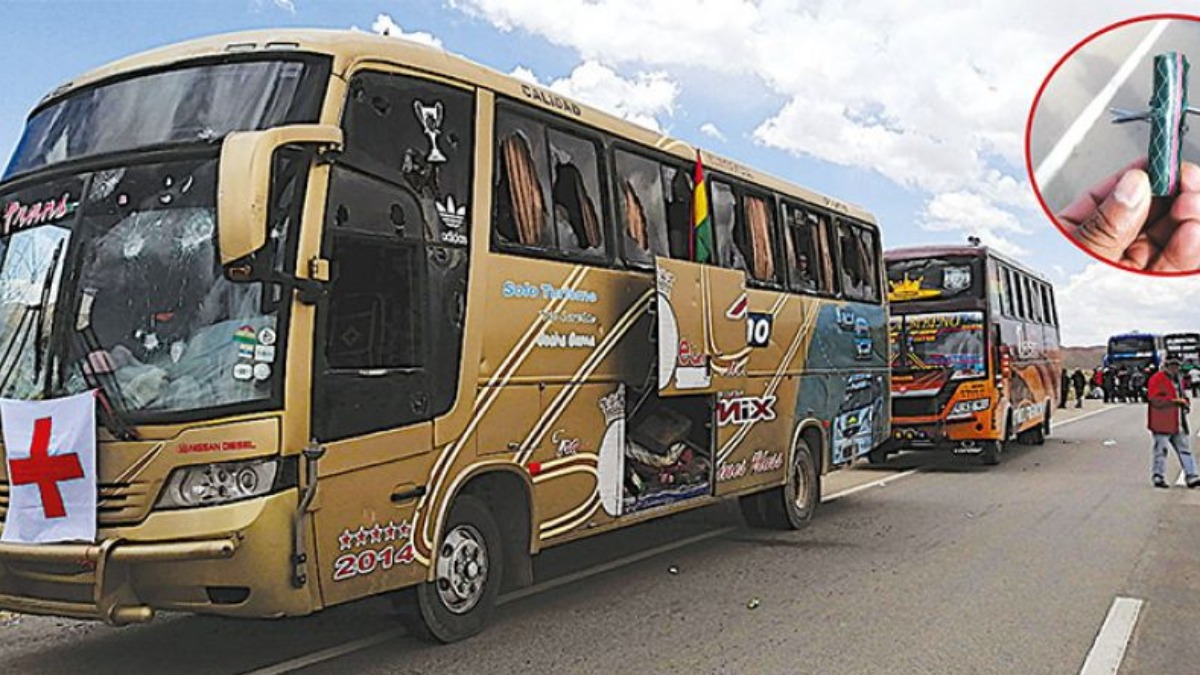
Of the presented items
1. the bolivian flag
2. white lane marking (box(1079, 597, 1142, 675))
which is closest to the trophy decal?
the bolivian flag

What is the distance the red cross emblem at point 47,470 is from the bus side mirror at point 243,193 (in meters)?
1.39

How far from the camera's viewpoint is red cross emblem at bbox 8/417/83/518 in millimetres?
5676

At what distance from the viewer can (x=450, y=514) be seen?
6.91 m

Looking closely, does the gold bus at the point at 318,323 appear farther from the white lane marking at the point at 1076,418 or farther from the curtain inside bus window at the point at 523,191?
the white lane marking at the point at 1076,418

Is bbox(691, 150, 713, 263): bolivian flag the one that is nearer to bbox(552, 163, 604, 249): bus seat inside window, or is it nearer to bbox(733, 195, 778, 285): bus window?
bbox(733, 195, 778, 285): bus window

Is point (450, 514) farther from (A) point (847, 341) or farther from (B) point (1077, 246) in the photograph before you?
(A) point (847, 341)

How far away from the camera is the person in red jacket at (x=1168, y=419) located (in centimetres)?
1570

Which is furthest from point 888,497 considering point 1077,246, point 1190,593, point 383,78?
point 1077,246

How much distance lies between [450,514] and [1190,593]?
18.4 ft

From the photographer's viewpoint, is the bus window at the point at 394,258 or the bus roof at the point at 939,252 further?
the bus roof at the point at 939,252

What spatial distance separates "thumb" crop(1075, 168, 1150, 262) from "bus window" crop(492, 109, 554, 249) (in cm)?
433

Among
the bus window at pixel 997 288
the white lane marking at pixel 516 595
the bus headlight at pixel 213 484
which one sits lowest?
the white lane marking at pixel 516 595

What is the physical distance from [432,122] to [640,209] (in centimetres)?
275

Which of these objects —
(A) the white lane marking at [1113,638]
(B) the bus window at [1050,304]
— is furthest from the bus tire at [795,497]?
(B) the bus window at [1050,304]
